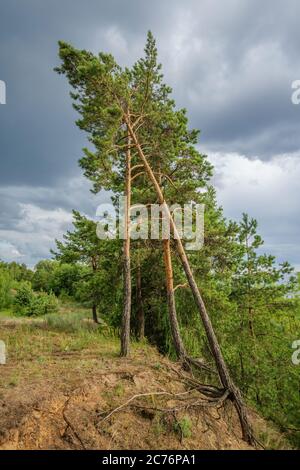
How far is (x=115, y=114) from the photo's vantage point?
10.6 metres

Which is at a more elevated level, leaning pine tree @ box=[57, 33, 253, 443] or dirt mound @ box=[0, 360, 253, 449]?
leaning pine tree @ box=[57, 33, 253, 443]

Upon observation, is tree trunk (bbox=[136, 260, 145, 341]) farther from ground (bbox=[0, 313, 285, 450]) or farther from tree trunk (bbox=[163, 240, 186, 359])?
ground (bbox=[0, 313, 285, 450])

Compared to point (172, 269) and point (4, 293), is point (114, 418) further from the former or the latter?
point (4, 293)

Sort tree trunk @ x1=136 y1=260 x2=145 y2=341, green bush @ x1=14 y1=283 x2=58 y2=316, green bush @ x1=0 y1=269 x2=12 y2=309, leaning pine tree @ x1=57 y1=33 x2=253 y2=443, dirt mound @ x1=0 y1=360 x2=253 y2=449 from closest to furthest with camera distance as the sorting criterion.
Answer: dirt mound @ x1=0 y1=360 x2=253 y2=449 < leaning pine tree @ x1=57 y1=33 x2=253 y2=443 < tree trunk @ x1=136 y1=260 x2=145 y2=341 < green bush @ x1=14 y1=283 x2=58 y2=316 < green bush @ x1=0 y1=269 x2=12 y2=309

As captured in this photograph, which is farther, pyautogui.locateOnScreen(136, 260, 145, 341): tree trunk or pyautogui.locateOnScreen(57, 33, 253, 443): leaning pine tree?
pyautogui.locateOnScreen(136, 260, 145, 341): tree trunk

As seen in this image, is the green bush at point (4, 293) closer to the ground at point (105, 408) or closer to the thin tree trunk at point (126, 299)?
the ground at point (105, 408)

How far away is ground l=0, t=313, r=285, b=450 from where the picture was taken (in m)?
5.58

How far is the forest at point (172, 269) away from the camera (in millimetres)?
10828

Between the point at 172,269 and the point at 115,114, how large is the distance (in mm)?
7796

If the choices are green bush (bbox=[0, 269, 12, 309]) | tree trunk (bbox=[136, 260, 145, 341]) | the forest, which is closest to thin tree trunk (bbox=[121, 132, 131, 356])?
the forest

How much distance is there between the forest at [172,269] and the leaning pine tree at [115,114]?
41 millimetres

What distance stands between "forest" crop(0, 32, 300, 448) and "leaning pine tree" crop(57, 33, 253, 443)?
0.04 meters

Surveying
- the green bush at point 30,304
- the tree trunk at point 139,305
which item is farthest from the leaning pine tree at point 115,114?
the green bush at point 30,304

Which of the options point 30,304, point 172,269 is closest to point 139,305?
point 172,269
